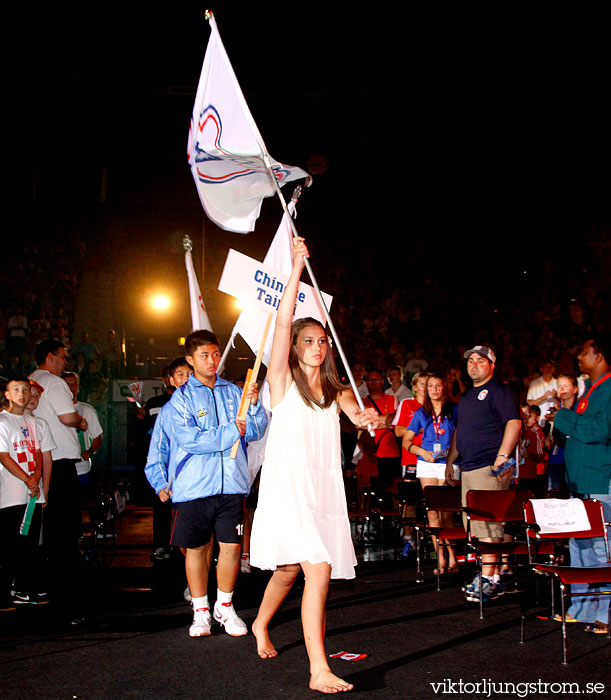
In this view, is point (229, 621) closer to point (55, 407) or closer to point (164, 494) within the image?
point (164, 494)

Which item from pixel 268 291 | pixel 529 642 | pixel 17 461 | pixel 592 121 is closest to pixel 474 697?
pixel 529 642

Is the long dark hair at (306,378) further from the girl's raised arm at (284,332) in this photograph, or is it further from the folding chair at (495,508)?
the folding chair at (495,508)

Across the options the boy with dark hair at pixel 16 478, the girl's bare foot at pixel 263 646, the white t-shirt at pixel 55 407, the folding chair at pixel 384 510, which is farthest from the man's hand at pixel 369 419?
the folding chair at pixel 384 510

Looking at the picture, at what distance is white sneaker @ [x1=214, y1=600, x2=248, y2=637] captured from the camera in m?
5.41

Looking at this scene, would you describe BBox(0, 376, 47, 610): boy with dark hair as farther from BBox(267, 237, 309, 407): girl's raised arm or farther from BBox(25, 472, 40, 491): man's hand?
BBox(267, 237, 309, 407): girl's raised arm

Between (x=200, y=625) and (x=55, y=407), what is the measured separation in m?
2.55

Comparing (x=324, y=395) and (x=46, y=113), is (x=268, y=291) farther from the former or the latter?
(x=46, y=113)

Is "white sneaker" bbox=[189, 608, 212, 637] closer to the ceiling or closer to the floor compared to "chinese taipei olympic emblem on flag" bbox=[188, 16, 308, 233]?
closer to the floor

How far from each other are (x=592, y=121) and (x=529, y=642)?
11.8 meters

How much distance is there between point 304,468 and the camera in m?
4.32

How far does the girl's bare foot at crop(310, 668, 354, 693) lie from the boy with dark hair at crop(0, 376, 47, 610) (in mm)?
3173

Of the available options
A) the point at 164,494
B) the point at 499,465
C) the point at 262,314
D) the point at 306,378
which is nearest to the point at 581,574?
the point at 499,465

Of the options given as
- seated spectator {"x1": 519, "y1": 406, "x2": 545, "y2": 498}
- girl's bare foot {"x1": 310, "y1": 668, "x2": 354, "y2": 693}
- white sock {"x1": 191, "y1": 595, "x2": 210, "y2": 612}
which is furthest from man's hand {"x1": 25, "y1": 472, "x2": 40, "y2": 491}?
Result: seated spectator {"x1": 519, "y1": 406, "x2": 545, "y2": 498}

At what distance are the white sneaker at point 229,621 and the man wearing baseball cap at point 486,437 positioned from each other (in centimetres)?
205
